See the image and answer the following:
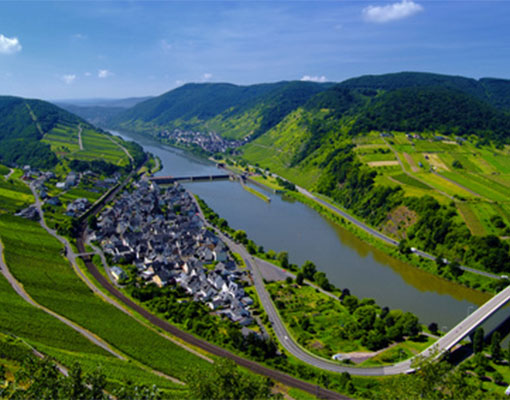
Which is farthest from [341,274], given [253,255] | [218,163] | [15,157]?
[15,157]

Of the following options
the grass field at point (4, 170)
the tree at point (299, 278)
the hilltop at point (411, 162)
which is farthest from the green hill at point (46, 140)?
the tree at point (299, 278)

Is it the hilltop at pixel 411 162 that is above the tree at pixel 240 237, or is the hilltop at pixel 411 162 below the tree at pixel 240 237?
above

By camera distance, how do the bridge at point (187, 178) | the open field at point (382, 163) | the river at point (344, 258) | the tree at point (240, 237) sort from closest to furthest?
the river at point (344, 258) → the tree at point (240, 237) → the open field at point (382, 163) → the bridge at point (187, 178)

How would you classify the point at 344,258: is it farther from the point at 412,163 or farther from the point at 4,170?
the point at 4,170

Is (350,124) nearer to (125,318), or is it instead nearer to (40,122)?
(125,318)

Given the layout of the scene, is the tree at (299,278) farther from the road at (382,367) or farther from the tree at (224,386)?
the tree at (224,386)

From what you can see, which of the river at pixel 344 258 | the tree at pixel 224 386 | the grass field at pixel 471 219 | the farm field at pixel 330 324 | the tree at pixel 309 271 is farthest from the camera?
the grass field at pixel 471 219
